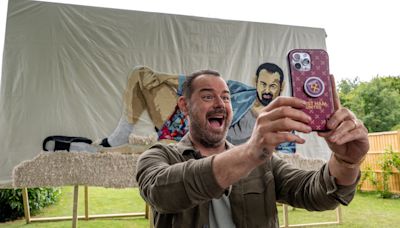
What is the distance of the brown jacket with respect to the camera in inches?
27.1

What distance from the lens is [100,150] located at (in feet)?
8.11

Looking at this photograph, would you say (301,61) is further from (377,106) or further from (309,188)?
(377,106)

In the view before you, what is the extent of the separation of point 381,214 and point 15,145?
4006 mm

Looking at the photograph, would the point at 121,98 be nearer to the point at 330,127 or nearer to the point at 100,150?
the point at 100,150

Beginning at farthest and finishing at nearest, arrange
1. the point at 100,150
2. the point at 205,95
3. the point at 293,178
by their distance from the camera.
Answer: the point at 100,150
the point at 205,95
the point at 293,178

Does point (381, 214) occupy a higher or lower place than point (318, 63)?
lower

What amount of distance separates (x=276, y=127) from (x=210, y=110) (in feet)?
1.99

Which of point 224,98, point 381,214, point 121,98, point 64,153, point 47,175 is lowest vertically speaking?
point 381,214

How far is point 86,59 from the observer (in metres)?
2.56

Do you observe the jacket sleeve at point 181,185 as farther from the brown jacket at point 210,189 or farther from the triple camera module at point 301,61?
the triple camera module at point 301,61

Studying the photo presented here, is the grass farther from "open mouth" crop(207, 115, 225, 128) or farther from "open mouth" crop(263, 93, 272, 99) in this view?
"open mouth" crop(207, 115, 225, 128)

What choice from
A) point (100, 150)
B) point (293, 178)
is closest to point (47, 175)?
point (100, 150)

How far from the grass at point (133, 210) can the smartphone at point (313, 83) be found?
9.36 feet

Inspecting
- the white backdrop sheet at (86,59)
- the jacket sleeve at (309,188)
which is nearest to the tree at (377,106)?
the white backdrop sheet at (86,59)
